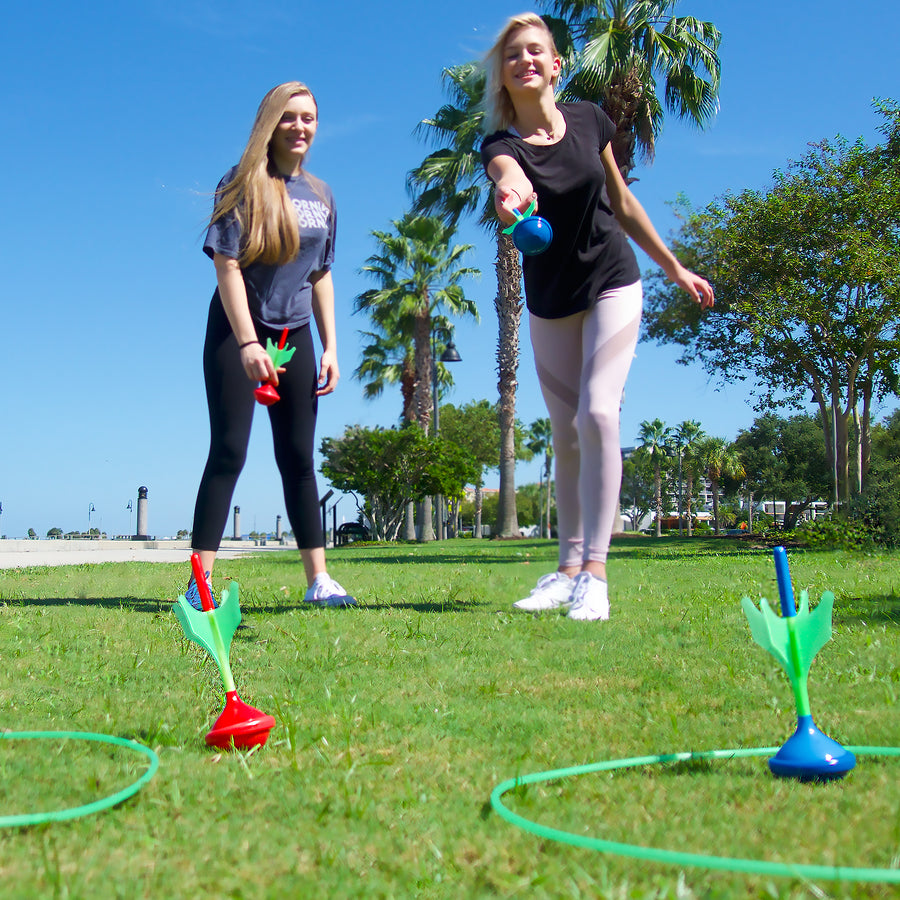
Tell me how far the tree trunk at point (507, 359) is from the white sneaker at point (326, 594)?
18739mm

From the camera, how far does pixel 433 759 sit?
172 centimetres

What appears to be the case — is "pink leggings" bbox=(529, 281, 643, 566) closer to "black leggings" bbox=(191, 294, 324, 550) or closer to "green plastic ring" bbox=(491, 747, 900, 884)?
"black leggings" bbox=(191, 294, 324, 550)

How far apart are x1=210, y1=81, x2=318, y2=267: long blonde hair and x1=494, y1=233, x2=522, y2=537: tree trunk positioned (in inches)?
721

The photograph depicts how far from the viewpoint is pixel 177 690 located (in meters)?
2.38

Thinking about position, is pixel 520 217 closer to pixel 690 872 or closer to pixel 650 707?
pixel 650 707

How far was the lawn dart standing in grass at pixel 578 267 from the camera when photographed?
3748mm

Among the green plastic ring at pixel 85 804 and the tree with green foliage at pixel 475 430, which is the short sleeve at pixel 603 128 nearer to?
the green plastic ring at pixel 85 804

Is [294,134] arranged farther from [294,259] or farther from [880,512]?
[880,512]

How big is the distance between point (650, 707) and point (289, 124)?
3.21 m

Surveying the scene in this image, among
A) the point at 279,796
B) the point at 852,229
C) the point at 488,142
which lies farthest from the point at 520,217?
the point at 852,229

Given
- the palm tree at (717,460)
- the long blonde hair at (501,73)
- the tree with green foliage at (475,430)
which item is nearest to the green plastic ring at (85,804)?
the long blonde hair at (501,73)

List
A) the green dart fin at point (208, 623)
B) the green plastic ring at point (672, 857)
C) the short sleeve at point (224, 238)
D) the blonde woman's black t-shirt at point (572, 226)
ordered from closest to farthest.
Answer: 1. the green plastic ring at point (672, 857)
2. the green dart fin at point (208, 623)
3. the blonde woman's black t-shirt at point (572, 226)
4. the short sleeve at point (224, 238)

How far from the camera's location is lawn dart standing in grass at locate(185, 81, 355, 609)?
158 inches

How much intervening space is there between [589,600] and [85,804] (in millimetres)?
2328
